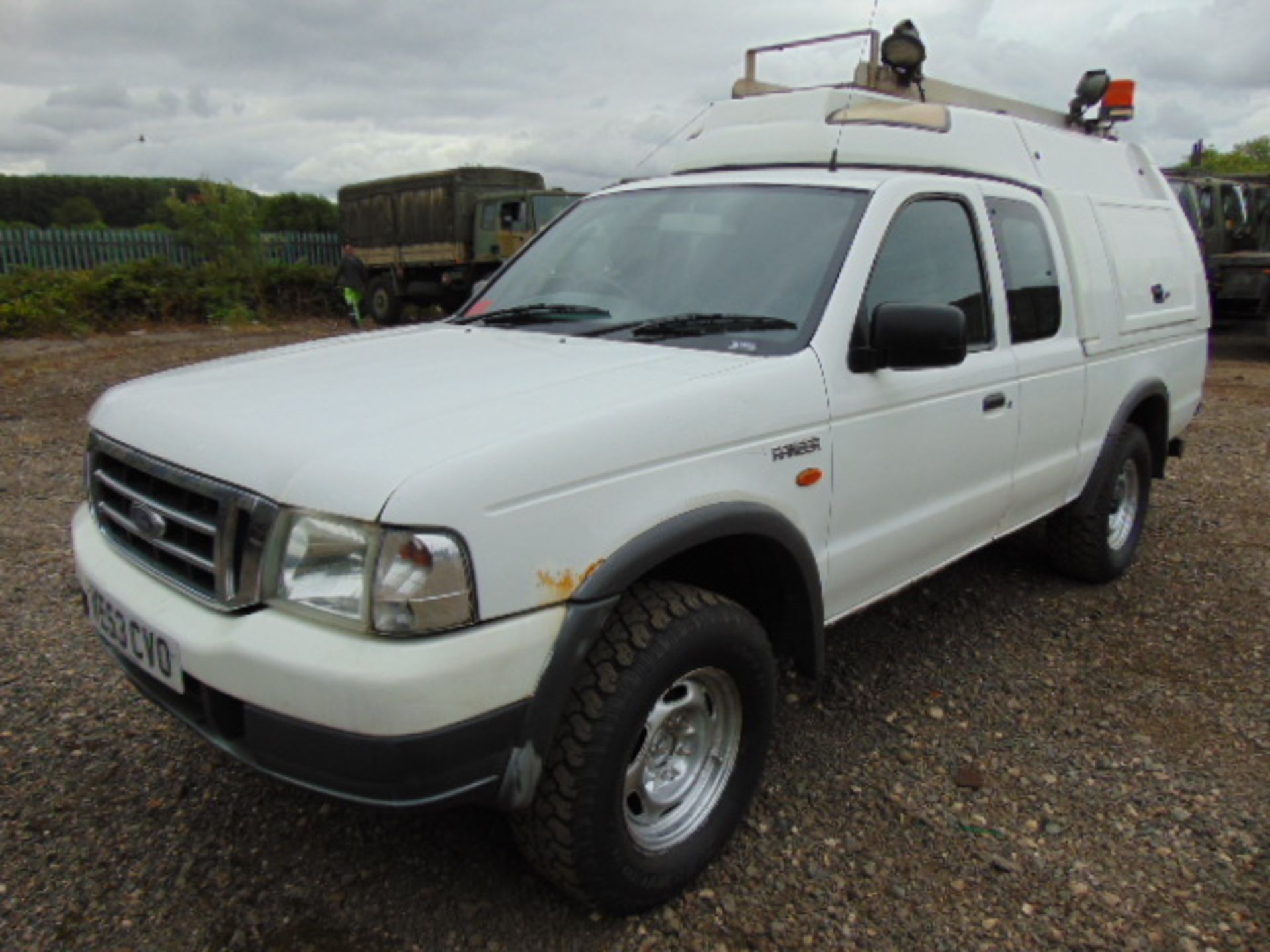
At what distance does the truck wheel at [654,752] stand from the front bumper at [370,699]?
202mm

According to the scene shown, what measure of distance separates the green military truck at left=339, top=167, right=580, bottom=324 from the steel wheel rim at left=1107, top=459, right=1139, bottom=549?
13564 millimetres

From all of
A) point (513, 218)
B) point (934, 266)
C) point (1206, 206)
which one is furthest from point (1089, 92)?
point (513, 218)

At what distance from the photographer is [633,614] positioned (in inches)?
88.3

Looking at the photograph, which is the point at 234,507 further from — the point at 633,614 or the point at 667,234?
the point at 667,234

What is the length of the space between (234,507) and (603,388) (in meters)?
0.87

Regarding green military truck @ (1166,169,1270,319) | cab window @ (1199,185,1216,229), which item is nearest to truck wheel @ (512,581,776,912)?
green military truck @ (1166,169,1270,319)

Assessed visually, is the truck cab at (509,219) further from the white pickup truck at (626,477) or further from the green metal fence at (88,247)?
the white pickup truck at (626,477)

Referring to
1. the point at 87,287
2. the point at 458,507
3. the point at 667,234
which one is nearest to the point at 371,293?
the point at 87,287

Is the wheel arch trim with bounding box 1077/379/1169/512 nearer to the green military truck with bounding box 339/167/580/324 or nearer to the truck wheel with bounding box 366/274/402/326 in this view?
the green military truck with bounding box 339/167/580/324

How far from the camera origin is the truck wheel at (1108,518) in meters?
4.37

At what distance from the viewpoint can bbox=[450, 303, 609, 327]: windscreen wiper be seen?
3.17 meters

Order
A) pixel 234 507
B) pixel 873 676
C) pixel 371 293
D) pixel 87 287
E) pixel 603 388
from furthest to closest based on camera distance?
pixel 371 293
pixel 87 287
pixel 873 676
pixel 603 388
pixel 234 507

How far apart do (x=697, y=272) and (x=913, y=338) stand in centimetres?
75

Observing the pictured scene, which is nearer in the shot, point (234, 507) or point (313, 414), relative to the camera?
point (234, 507)
